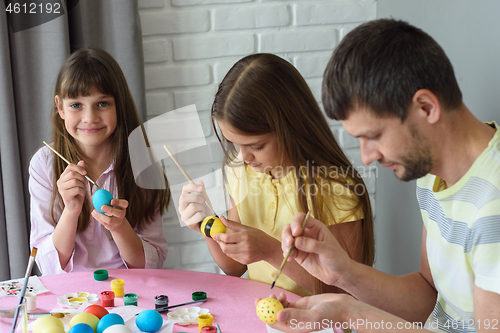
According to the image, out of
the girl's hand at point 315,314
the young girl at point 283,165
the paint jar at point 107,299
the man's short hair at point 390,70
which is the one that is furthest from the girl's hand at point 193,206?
the man's short hair at point 390,70

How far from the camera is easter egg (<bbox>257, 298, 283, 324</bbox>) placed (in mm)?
773

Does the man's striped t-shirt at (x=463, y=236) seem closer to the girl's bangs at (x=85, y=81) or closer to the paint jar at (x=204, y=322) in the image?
the paint jar at (x=204, y=322)

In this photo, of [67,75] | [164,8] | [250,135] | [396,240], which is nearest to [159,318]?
[250,135]

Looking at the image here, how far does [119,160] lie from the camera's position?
1418 millimetres

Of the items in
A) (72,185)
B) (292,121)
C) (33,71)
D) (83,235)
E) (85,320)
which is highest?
(33,71)

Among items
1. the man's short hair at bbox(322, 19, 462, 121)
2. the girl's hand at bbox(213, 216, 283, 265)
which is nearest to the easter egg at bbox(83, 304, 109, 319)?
the girl's hand at bbox(213, 216, 283, 265)

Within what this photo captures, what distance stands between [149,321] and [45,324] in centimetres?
18

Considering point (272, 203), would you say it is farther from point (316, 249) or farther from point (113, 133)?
point (113, 133)

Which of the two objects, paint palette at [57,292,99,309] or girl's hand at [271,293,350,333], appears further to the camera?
paint palette at [57,292,99,309]

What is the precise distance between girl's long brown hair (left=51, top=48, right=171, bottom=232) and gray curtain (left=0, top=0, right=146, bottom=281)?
0.44ft

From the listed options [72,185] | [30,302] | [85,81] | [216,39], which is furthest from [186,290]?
[216,39]

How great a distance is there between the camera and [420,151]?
74 centimetres

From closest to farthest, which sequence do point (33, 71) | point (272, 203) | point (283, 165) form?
point (283, 165), point (272, 203), point (33, 71)

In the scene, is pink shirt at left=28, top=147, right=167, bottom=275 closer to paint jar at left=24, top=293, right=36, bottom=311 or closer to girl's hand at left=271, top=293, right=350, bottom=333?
paint jar at left=24, top=293, right=36, bottom=311
